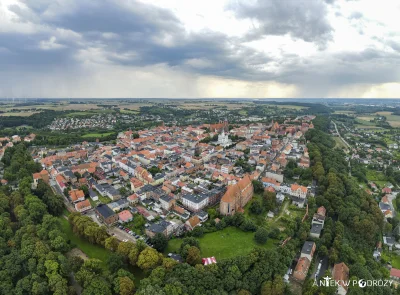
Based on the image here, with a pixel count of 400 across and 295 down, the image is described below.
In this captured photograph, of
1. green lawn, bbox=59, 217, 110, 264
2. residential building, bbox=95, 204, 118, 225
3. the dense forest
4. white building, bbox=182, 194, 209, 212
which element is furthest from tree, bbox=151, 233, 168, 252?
the dense forest

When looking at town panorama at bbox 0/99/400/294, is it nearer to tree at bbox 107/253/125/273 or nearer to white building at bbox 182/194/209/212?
tree at bbox 107/253/125/273

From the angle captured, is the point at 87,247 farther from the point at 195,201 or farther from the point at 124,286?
the point at 195,201

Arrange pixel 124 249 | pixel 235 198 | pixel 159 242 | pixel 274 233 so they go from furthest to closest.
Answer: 1. pixel 235 198
2. pixel 274 233
3. pixel 159 242
4. pixel 124 249

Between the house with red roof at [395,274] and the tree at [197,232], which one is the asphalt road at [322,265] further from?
the tree at [197,232]

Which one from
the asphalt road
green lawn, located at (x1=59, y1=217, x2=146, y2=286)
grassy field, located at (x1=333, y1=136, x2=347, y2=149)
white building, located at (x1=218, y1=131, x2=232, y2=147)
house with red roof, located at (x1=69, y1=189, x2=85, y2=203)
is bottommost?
→ the asphalt road

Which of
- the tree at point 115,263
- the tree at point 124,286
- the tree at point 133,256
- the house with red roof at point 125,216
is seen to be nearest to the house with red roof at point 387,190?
the house with red roof at point 125,216

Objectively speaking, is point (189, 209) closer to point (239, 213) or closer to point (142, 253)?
point (239, 213)

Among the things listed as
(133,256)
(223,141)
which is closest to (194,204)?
(133,256)

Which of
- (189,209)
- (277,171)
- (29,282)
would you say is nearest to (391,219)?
(277,171)
